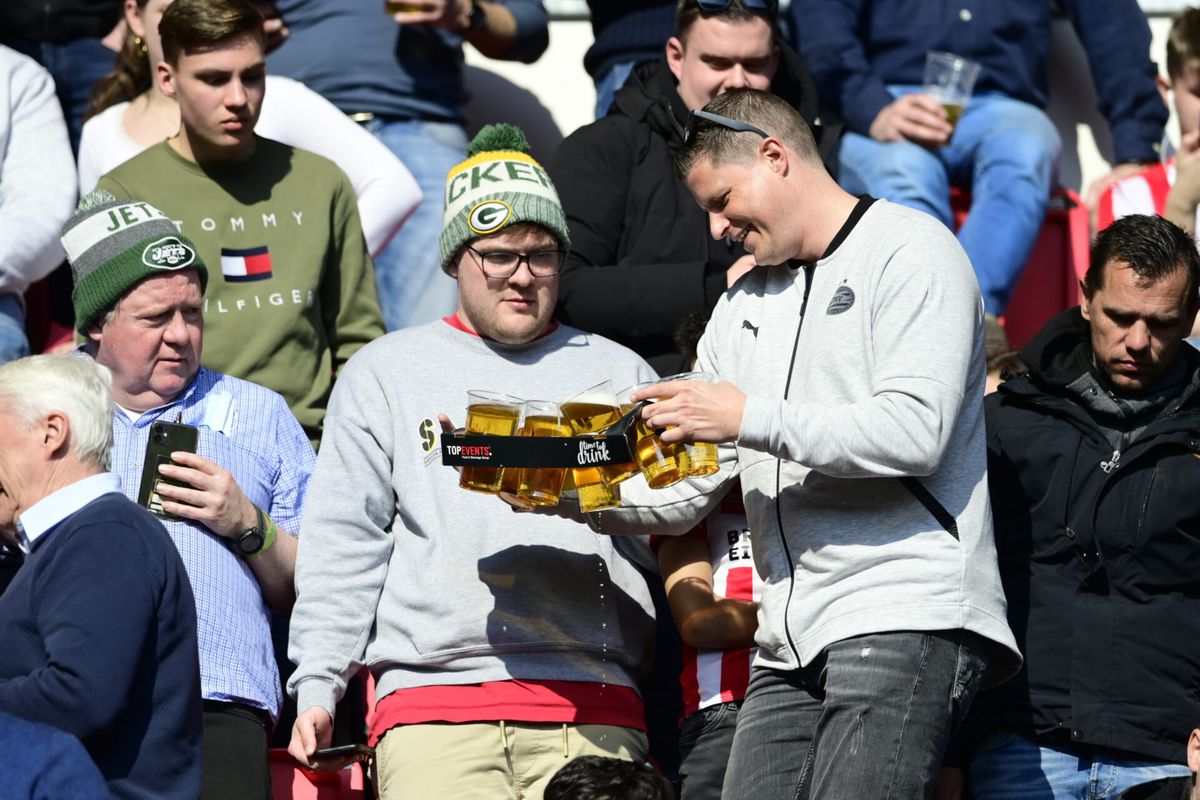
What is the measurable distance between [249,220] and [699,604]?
191 cm

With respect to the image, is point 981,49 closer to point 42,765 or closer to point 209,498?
point 209,498

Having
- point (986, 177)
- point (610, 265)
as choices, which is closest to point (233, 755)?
point (610, 265)

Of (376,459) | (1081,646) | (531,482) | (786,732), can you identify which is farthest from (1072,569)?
(376,459)

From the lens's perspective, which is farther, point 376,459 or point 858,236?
point 376,459

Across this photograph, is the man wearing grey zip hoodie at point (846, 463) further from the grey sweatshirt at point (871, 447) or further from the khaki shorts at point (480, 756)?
the khaki shorts at point (480, 756)

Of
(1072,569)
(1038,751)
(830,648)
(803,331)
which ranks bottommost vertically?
(1038,751)

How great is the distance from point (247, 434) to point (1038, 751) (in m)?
2.12

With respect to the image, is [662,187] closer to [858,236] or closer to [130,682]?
[858,236]

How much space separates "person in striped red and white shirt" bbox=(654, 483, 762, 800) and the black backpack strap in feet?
2.57

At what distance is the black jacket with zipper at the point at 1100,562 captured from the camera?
4.36 meters

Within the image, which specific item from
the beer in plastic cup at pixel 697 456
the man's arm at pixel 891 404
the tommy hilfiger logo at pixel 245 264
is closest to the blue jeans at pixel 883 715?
the man's arm at pixel 891 404

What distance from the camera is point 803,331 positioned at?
12.8 ft

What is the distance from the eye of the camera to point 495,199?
4738mm

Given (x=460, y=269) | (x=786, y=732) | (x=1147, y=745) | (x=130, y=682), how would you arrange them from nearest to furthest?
(x=130, y=682) → (x=786, y=732) → (x=1147, y=745) → (x=460, y=269)
